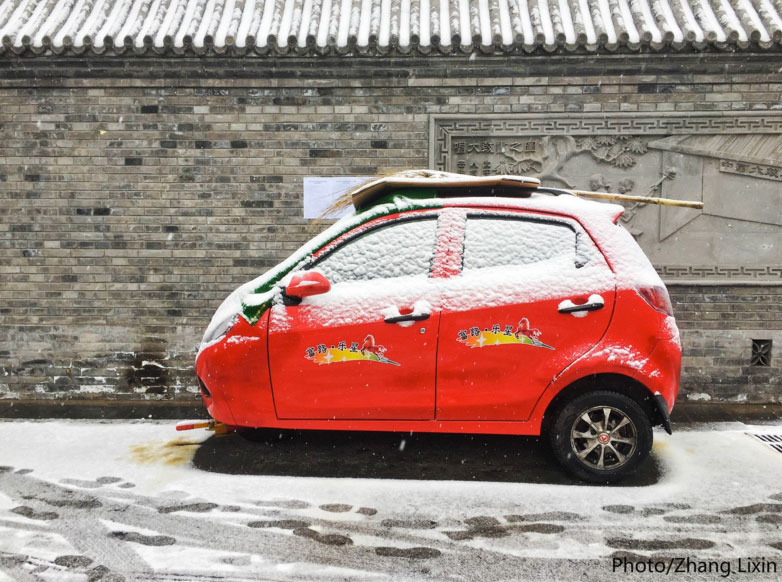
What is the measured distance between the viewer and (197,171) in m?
5.92

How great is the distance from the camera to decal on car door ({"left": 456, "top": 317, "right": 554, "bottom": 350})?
3666 millimetres

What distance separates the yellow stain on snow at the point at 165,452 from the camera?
4125 mm

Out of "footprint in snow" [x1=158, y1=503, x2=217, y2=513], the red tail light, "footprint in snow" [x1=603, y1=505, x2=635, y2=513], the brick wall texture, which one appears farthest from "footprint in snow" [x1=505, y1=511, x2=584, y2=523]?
the brick wall texture

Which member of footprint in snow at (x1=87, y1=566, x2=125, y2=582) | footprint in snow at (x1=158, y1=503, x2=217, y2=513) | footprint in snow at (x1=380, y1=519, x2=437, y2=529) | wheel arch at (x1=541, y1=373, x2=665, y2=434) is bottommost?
footprint in snow at (x1=380, y1=519, x2=437, y2=529)

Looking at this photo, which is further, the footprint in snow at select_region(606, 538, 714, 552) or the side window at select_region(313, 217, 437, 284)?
the side window at select_region(313, 217, 437, 284)

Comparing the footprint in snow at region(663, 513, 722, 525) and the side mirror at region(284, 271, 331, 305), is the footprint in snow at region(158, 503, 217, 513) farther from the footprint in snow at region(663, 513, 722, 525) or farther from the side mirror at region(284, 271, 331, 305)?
the footprint in snow at region(663, 513, 722, 525)

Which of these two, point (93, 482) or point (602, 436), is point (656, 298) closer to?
point (602, 436)

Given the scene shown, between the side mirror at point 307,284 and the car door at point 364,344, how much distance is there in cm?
7

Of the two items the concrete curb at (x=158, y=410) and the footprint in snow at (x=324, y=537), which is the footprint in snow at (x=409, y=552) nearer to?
the footprint in snow at (x=324, y=537)

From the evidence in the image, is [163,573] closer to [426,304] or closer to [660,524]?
[426,304]

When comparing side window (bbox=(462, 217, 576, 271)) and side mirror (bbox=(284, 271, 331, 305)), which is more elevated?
side window (bbox=(462, 217, 576, 271))

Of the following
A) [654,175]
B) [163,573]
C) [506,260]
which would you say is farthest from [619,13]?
[163,573]

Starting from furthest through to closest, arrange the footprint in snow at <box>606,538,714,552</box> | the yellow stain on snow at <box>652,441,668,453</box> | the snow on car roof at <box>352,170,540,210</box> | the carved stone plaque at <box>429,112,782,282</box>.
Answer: the carved stone plaque at <box>429,112,782,282</box>, the yellow stain on snow at <box>652,441,668,453</box>, the snow on car roof at <box>352,170,540,210</box>, the footprint in snow at <box>606,538,714,552</box>

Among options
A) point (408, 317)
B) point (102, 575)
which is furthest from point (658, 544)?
point (102, 575)
